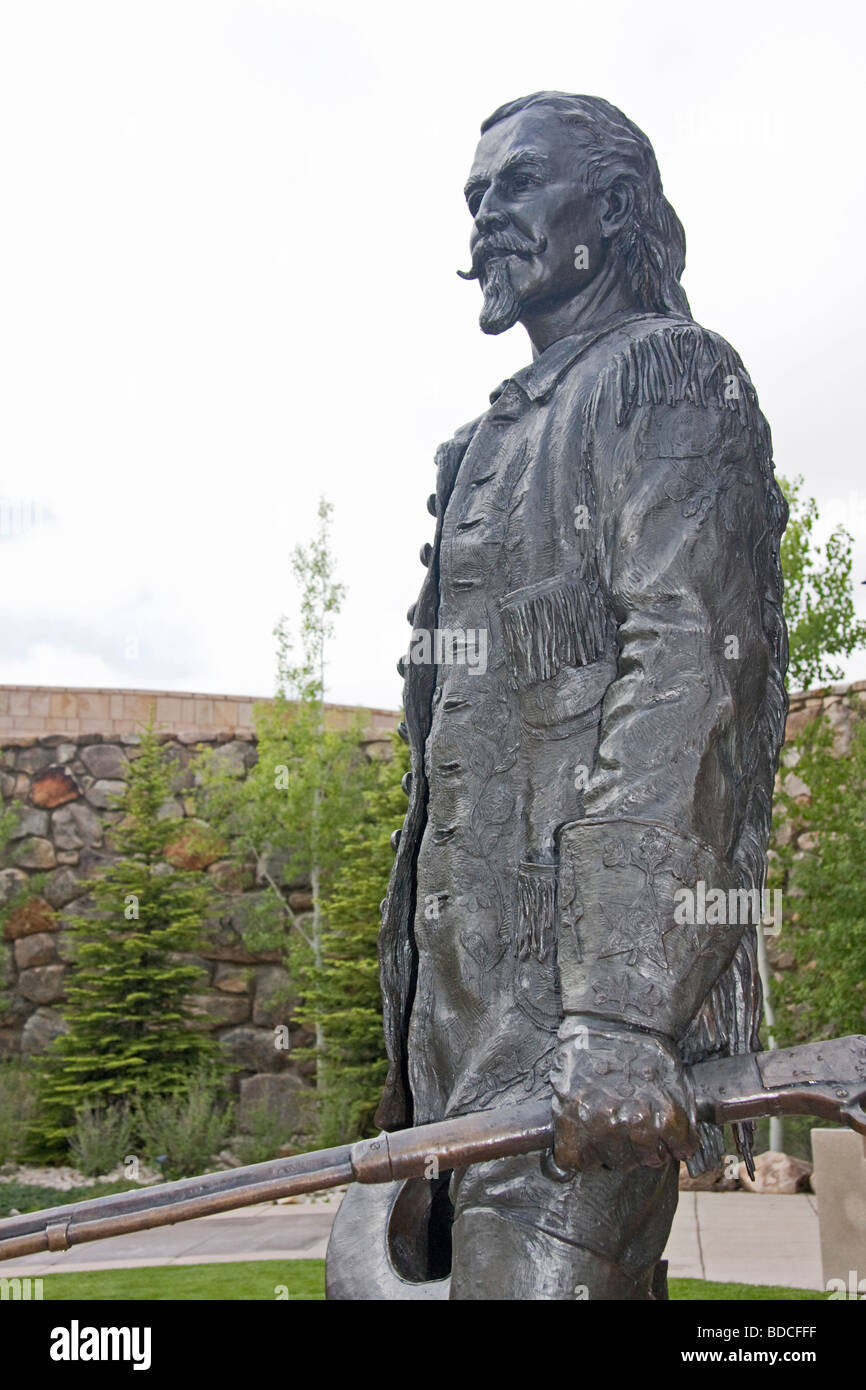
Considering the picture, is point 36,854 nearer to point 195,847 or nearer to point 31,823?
point 31,823

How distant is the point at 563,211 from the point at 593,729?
0.96 m

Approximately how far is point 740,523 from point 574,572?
28cm

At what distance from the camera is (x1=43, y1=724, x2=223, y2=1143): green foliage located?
38.3ft

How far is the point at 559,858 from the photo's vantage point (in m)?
2.08

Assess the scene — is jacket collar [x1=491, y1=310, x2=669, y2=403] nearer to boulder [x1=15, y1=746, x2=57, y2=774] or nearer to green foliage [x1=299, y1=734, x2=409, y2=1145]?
green foliage [x1=299, y1=734, x2=409, y2=1145]

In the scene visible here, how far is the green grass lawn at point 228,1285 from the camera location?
218 inches

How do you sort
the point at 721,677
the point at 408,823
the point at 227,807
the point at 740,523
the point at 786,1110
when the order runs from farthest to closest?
1. the point at 227,807
2. the point at 408,823
3. the point at 740,523
4. the point at 721,677
5. the point at 786,1110

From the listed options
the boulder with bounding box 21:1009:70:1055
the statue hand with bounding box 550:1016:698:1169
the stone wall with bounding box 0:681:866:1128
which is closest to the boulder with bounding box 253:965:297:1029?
the stone wall with bounding box 0:681:866:1128

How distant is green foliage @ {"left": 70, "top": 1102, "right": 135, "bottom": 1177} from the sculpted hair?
9651 millimetres

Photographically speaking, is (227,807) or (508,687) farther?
(227,807)

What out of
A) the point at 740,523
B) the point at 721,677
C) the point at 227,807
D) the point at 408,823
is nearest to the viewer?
the point at 721,677

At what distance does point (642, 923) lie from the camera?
1.88 metres
